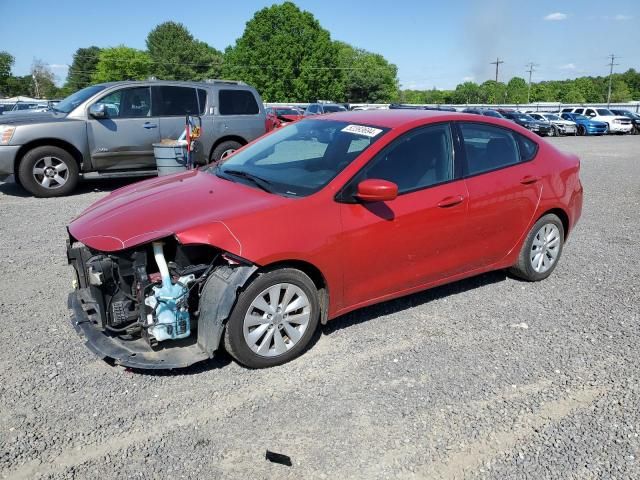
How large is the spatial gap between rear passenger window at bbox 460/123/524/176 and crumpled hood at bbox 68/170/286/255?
5.88 ft

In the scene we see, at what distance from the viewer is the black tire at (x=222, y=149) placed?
10.3 m

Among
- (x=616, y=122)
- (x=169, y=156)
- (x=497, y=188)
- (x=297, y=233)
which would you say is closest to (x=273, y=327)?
(x=297, y=233)

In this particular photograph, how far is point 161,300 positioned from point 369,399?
139 centimetres

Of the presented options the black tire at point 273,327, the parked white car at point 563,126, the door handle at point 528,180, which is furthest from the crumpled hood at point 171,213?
the parked white car at point 563,126

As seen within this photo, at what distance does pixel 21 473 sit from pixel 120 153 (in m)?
7.43

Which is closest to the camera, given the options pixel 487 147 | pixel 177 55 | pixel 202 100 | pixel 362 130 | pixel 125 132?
pixel 362 130

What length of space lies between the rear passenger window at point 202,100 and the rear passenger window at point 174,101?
0.25ft

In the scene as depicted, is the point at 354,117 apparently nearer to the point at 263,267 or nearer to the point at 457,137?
the point at 457,137

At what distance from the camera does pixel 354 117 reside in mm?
4637

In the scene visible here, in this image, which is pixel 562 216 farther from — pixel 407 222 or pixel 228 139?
pixel 228 139

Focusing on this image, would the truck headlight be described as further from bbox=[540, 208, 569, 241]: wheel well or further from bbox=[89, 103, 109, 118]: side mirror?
→ bbox=[540, 208, 569, 241]: wheel well

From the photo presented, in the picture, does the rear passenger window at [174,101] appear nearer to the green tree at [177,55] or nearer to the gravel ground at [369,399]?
the gravel ground at [369,399]

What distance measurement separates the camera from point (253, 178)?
4117 mm

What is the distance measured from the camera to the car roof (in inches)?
169
